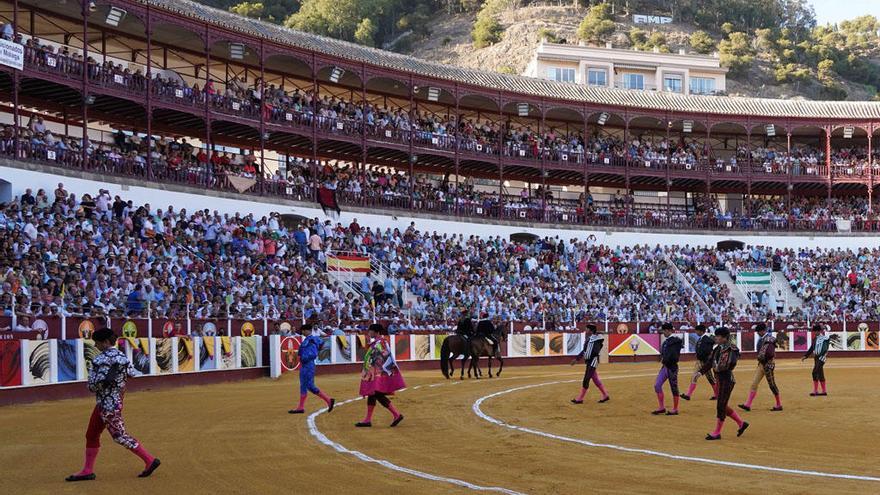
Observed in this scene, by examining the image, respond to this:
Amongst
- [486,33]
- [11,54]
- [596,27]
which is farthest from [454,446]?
[596,27]

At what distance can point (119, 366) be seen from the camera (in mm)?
11117

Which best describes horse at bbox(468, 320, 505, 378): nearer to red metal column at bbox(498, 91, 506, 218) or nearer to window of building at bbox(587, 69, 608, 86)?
red metal column at bbox(498, 91, 506, 218)

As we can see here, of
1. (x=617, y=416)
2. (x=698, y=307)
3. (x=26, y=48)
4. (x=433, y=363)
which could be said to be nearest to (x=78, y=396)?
(x=617, y=416)

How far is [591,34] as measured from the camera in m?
110

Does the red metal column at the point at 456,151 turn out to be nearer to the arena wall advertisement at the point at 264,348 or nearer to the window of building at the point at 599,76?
the arena wall advertisement at the point at 264,348

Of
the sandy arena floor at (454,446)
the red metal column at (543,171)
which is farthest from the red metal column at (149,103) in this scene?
the red metal column at (543,171)

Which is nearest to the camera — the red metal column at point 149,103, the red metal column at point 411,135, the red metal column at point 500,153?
the red metal column at point 149,103

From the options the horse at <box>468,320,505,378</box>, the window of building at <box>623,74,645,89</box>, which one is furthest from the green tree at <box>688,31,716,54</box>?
the horse at <box>468,320,505,378</box>

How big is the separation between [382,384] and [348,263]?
22.1 m

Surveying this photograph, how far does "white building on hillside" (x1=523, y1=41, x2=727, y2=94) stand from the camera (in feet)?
283

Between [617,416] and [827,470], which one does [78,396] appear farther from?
[827,470]

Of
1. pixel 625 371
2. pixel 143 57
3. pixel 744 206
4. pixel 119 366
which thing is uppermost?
pixel 143 57

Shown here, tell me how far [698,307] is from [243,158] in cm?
2121

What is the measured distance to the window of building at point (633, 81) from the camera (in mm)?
88500
